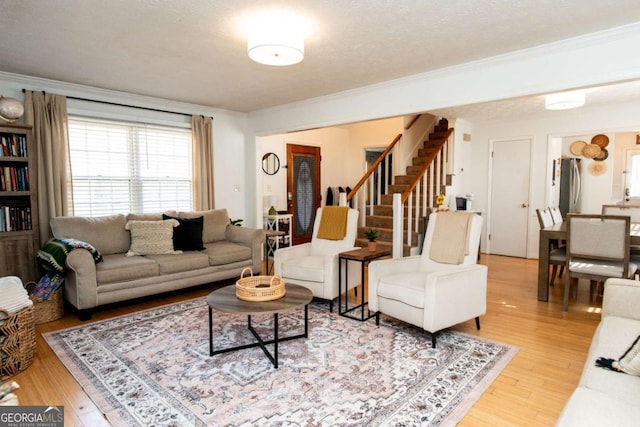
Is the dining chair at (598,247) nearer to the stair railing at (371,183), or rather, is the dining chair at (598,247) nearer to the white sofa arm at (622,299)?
the white sofa arm at (622,299)

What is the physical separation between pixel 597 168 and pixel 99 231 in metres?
8.21

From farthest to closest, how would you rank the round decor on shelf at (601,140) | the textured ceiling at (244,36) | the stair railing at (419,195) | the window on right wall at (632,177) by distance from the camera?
1. the window on right wall at (632,177)
2. the round decor on shelf at (601,140)
3. the stair railing at (419,195)
4. the textured ceiling at (244,36)

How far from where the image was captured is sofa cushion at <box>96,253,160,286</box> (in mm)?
3585

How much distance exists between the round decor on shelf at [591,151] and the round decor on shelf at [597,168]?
0.29 meters

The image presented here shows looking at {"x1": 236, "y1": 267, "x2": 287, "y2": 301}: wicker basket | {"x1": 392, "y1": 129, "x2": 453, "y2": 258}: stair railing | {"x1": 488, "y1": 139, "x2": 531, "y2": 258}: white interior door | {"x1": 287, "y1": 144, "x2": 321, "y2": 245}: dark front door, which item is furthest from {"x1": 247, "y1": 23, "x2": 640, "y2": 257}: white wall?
{"x1": 236, "y1": 267, "x2": 287, "y2": 301}: wicker basket

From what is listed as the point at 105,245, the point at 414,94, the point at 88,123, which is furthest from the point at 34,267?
the point at 414,94

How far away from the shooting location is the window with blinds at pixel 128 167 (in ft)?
14.7

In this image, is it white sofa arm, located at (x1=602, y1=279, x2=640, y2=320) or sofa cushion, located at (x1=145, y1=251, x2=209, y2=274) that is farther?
sofa cushion, located at (x1=145, y1=251, x2=209, y2=274)

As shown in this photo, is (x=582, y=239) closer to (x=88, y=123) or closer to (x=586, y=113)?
(x=586, y=113)

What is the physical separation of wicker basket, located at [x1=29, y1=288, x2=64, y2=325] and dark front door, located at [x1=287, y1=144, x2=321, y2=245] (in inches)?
166

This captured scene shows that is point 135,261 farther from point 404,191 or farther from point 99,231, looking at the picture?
point 404,191

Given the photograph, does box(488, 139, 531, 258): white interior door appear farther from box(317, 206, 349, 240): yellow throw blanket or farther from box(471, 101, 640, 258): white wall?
box(317, 206, 349, 240): yellow throw blanket

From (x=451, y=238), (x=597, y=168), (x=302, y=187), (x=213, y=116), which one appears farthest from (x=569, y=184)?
(x=213, y=116)

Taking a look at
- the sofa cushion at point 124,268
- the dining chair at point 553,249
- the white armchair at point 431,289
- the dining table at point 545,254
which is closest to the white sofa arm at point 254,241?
the sofa cushion at point 124,268
